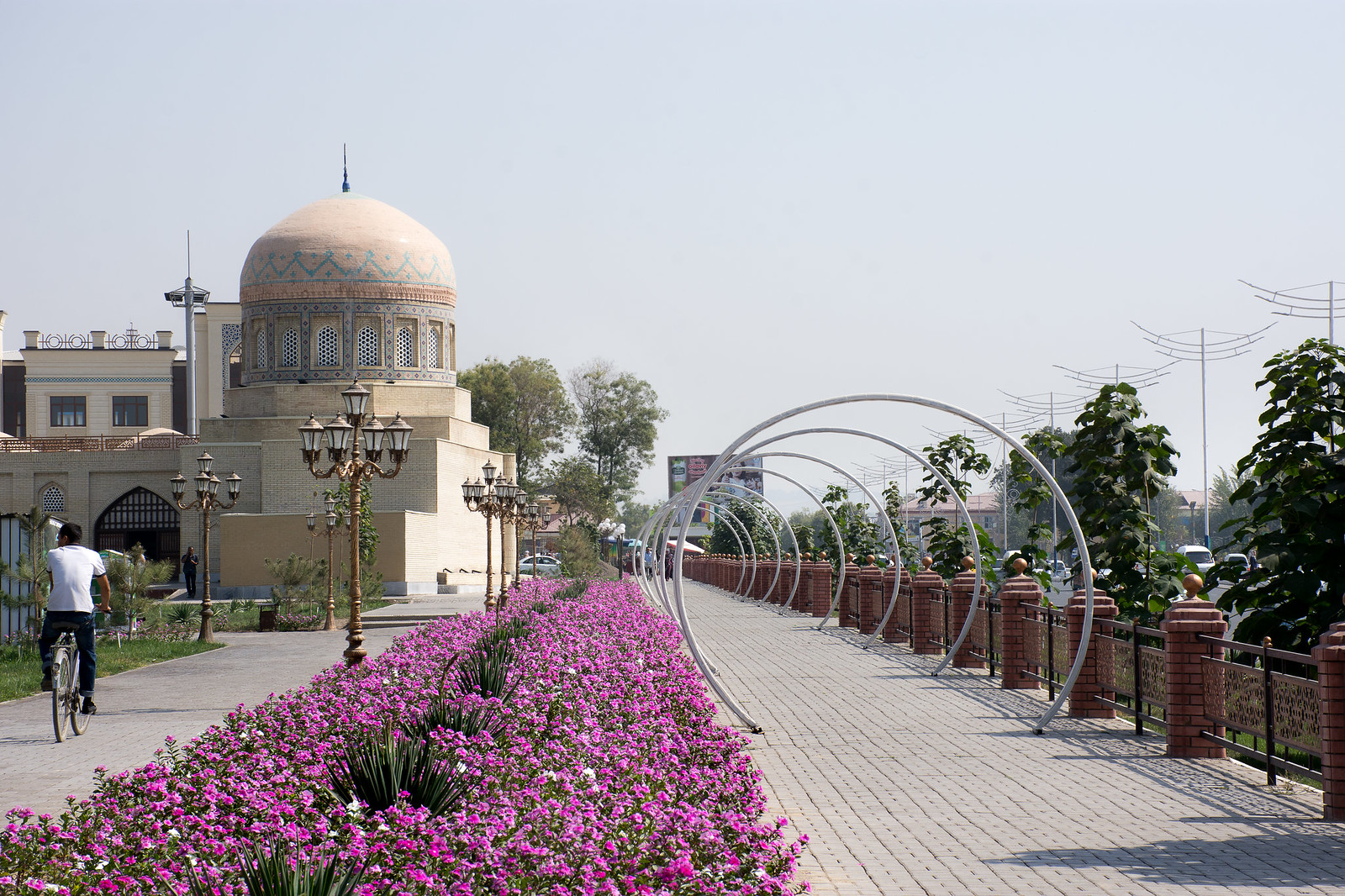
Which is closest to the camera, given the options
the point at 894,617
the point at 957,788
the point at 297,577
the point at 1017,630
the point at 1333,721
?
the point at 1333,721

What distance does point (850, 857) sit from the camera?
21.5 feet

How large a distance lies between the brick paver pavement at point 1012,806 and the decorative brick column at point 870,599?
8611 millimetres

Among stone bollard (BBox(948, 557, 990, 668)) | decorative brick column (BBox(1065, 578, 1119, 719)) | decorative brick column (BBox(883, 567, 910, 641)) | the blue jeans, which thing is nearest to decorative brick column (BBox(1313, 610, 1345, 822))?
decorative brick column (BBox(1065, 578, 1119, 719))

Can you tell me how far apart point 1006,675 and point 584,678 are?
6.53 meters

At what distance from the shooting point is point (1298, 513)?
32.6ft

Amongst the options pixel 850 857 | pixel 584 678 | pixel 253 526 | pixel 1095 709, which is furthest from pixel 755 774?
pixel 253 526

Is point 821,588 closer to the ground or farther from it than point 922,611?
closer to the ground

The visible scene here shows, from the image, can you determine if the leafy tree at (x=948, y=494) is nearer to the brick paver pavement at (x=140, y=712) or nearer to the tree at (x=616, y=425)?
the brick paver pavement at (x=140, y=712)

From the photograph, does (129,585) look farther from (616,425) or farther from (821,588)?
(616,425)

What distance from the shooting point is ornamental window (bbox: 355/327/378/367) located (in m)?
45.7

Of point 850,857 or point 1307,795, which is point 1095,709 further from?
point 850,857

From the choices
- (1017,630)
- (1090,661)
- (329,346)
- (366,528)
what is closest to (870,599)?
(1017,630)

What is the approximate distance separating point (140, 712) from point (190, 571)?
31.3 m

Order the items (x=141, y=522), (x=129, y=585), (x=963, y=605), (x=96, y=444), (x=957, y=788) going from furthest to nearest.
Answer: (x=96, y=444), (x=141, y=522), (x=129, y=585), (x=963, y=605), (x=957, y=788)
